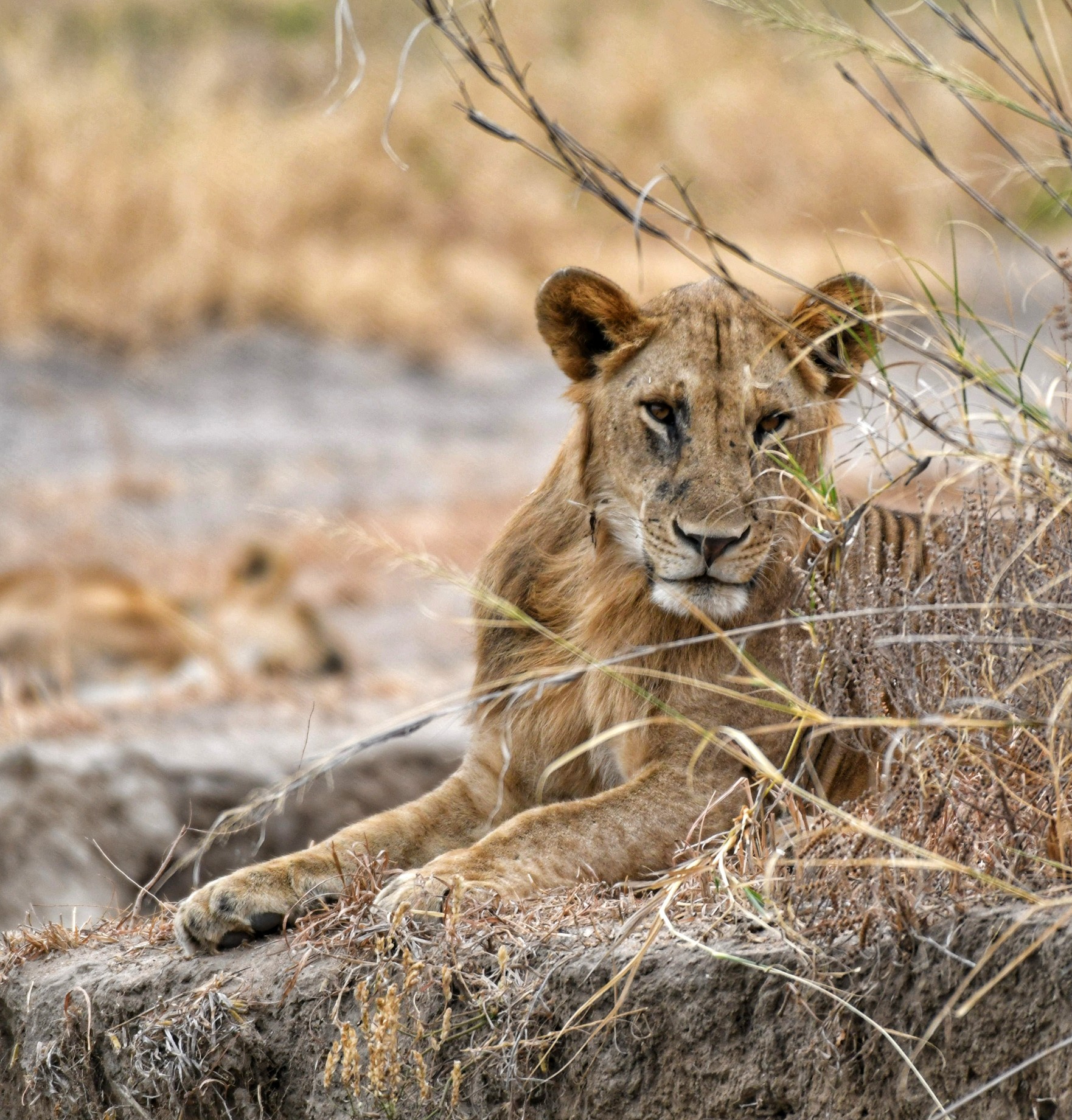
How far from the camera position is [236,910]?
10.2ft

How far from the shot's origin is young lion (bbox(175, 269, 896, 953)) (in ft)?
10.3

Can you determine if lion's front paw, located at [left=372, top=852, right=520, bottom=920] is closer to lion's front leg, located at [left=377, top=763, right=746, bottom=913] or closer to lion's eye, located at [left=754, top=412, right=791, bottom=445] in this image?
lion's front leg, located at [left=377, top=763, right=746, bottom=913]

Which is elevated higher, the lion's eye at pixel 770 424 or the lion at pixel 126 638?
the lion's eye at pixel 770 424

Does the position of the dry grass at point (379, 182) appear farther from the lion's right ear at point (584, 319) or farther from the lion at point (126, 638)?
the lion's right ear at point (584, 319)

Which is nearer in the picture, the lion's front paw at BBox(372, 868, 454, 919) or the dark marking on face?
the lion's front paw at BBox(372, 868, 454, 919)

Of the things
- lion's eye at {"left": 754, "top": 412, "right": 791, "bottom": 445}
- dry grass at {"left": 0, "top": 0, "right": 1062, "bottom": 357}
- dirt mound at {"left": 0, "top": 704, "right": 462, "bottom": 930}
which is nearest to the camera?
lion's eye at {"left": 754, "top": 412, "right": 791, "bottom": 445}

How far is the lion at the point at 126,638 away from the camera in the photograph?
9.55m

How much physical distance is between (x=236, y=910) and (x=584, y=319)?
4.58 feet

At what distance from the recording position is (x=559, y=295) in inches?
136

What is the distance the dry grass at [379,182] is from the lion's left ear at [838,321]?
9804 millimetres

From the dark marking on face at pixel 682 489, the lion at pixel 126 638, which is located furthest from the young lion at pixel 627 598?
the lion at pixel 126 638

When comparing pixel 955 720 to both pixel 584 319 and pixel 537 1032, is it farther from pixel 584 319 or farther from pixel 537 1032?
pixel 584 319

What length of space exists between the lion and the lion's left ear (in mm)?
6134

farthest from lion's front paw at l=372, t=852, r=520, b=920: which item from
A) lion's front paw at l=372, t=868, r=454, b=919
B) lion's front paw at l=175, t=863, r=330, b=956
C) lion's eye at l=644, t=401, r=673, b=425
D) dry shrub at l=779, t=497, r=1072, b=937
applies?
lion's eye at l=644, t=401, r=673, b=425
